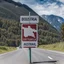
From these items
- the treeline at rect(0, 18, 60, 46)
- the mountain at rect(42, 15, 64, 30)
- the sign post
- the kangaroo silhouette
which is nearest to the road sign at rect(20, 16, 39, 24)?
the sign post

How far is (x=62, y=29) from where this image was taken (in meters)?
128

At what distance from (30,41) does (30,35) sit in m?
0.31

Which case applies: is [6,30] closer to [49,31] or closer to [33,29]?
[49,31]

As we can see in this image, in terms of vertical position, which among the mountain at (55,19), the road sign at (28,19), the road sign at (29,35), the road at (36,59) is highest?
the mountain at (55,19)

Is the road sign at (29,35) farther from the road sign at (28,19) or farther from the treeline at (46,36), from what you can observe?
the treeline at (46,36)

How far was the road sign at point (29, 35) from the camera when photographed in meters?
13.9

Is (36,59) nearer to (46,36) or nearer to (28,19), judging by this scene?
(28,19)

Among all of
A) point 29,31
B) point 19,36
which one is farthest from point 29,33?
point 19,36

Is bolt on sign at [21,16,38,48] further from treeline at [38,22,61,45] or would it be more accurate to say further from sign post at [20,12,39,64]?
treeline at [38,22,61,45]

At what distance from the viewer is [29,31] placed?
13945 mm

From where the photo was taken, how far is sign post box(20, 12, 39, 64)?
13.9 metres

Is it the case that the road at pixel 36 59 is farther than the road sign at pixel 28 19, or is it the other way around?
the road at pixel 36 59

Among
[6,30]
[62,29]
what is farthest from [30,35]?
[6,30]

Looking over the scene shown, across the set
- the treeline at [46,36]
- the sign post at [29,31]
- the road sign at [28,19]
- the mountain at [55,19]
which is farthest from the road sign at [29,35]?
the treeline at [46,36]
